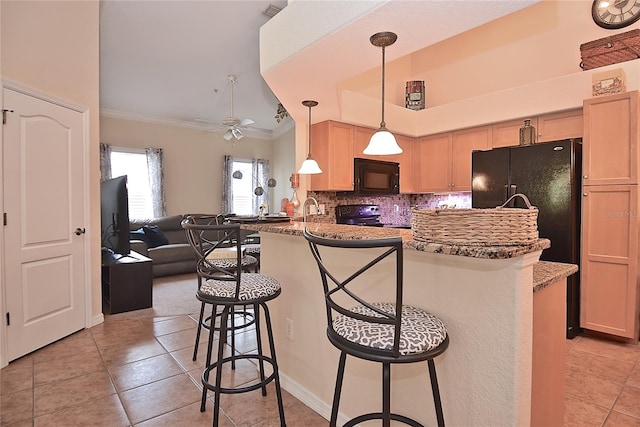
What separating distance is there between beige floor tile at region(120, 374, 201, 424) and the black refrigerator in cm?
314

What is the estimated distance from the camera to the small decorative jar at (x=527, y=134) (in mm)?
3617

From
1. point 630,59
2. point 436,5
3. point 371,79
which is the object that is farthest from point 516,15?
point 436,5

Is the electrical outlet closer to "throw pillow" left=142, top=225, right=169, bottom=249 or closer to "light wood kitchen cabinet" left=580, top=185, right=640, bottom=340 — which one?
"light wood kitchen cabinet" left=580, top=185, right=640, bottom=340

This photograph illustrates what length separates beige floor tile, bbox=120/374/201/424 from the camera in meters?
1.99

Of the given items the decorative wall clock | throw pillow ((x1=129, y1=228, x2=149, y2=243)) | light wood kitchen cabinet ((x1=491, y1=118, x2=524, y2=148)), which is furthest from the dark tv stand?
the decorative wall clock

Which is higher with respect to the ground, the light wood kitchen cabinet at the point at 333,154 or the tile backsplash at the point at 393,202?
the light wood kitchen cabinet at the point at 333,154

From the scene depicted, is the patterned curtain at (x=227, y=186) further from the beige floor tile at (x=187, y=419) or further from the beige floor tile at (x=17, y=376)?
the beige floor tile at (x=187, y=419)

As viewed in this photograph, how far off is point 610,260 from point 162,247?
564 centimetres

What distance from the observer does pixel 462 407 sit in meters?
1.36

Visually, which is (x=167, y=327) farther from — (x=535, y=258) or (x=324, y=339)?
(x=535, y=258)

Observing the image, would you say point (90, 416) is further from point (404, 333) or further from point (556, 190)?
point (556, 190)

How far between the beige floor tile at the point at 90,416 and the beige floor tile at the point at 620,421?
2.63 m

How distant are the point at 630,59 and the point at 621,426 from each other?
3.06m

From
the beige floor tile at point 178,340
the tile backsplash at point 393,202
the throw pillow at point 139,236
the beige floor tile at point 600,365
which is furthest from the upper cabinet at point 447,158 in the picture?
the throw pillow at point 139,236
